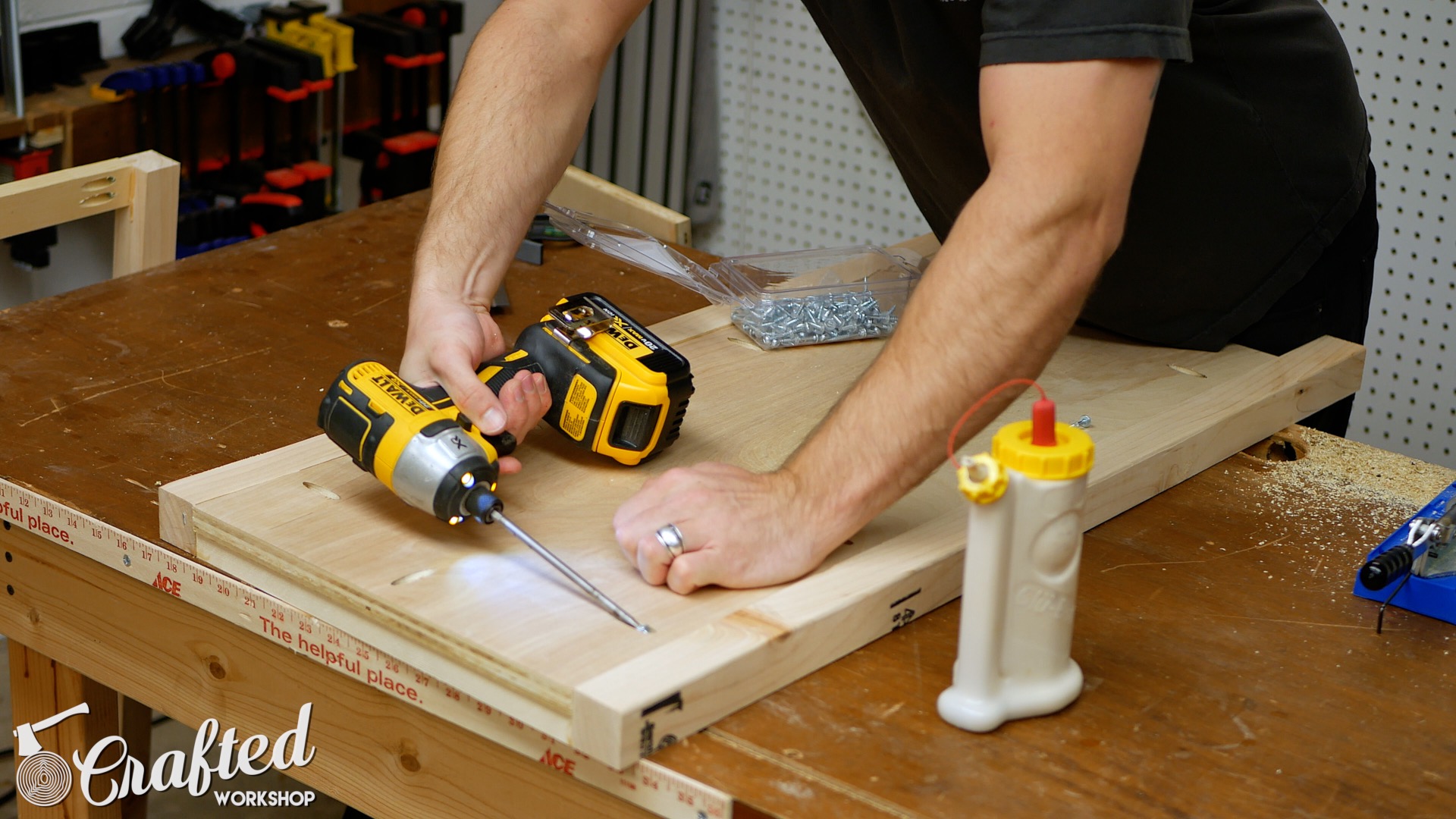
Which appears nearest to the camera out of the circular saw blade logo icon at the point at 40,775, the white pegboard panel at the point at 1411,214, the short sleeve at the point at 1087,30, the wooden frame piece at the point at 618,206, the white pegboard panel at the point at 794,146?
the short sleeve at the point at 1087,30

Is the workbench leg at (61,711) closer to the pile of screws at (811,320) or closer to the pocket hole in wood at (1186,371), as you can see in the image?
the pile of screws at (811,320)

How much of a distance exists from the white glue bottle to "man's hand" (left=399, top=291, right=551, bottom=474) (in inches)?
16.7

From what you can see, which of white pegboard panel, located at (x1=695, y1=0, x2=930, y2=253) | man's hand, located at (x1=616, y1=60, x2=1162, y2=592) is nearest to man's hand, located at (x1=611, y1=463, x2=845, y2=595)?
man's hand, located at (x1=616, y1=60, x2=1162, y2=592)

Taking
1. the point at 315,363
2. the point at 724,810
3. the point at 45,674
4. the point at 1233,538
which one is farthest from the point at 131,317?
the point at 1233,538

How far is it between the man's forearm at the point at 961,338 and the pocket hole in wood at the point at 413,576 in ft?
0.93

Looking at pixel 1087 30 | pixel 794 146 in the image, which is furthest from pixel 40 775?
pixel 794 146

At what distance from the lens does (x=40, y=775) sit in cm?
143

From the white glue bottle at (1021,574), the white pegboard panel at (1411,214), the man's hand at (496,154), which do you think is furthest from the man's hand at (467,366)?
the white pegboard panel at (1411,214)

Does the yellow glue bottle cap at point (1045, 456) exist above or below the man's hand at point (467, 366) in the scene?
above

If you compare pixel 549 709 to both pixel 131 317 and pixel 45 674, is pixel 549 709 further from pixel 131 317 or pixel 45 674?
pixel 131 317

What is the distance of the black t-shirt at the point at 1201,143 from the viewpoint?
1319 millimetres

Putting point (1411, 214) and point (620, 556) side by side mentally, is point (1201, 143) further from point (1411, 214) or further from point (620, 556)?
point (1411, 214)

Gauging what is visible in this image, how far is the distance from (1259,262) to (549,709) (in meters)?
0.94

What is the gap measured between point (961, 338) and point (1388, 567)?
0.39 meters
